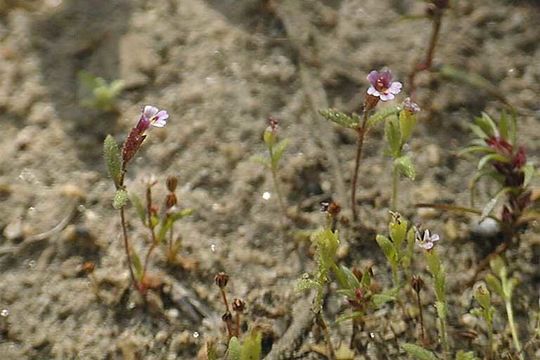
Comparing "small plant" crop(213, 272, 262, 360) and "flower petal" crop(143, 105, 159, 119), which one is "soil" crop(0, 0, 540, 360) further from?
"flower petal" crop(143, 105, 159, 119)

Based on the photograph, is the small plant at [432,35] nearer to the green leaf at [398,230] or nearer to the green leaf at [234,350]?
the green leaf at [398,230]

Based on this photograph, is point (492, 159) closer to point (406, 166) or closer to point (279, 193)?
point (406, 166)

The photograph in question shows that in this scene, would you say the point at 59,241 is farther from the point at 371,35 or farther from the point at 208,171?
the point at 371,35

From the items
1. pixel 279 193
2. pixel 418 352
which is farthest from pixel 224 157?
pixel 418 352

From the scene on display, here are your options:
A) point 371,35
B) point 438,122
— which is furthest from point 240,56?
point 438,122

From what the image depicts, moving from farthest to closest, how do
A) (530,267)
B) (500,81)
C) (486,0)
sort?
(486,0), (500,81), (530,267)

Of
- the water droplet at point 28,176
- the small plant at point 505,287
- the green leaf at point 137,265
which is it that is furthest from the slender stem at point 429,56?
the water droplet at point 28,176
